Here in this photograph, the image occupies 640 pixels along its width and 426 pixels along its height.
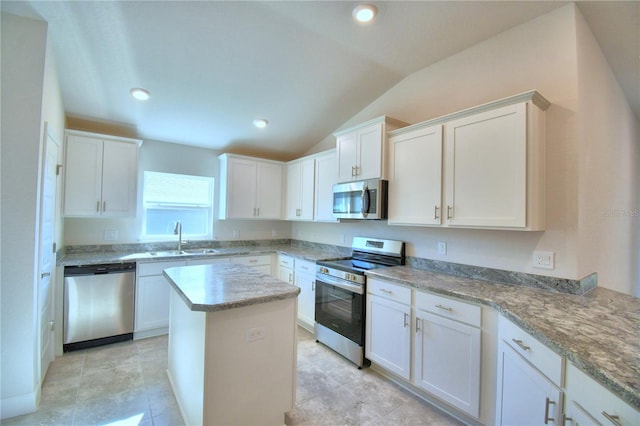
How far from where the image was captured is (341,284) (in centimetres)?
291

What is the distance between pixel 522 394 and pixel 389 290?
1120 millimetres

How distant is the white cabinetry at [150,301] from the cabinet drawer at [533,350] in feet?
10.7

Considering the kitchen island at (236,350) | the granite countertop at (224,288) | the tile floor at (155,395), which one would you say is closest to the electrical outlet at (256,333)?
the kitchen island at (236,350)

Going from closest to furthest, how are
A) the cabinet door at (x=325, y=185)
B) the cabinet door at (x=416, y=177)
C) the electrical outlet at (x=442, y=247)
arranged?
1. the cabinet door at (x=416, y=177)
2. the electrical outlet at (x=442, y=247)
3. the cabinet door at (x=325, y=185)

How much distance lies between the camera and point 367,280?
268 centimetres

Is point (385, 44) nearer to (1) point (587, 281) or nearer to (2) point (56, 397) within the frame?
(1) point (587, 281)

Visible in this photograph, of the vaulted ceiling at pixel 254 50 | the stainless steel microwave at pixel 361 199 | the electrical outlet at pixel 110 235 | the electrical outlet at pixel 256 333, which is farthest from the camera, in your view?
the electrical outlet at pixel 110 235

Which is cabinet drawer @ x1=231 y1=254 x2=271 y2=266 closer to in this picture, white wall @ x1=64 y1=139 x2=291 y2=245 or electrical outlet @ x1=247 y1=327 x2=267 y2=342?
white wall @ x1=64 y1=139 x2=291 y2=245

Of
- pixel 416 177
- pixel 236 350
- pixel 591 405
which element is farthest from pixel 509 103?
pixel 236 350

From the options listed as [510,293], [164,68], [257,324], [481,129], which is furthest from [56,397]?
[481,129]

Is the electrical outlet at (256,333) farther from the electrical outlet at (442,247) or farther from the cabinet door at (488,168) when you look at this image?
the electrical outlet at (442,247)

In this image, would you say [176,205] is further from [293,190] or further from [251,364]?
[251,364]

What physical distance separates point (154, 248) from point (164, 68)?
7.59 feet

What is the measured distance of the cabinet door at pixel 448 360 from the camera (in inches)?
75.7
